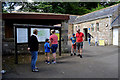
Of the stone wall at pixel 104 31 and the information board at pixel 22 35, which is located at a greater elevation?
the stone wall at pixel 104 31

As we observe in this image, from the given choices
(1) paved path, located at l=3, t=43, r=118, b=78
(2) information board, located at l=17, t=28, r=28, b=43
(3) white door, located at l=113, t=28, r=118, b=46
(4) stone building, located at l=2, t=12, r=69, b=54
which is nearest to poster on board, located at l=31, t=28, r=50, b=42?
(4) stone building, located at l=2, t=12, r=69, b=54

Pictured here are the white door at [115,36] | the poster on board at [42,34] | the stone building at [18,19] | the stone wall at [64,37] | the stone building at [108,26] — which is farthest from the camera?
the stone building at [108,26]

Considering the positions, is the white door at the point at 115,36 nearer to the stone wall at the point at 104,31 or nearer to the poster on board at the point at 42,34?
the stone wall at the point at 104,31

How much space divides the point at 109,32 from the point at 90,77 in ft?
50.0

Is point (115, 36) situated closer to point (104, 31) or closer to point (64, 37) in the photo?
point (104, 31)

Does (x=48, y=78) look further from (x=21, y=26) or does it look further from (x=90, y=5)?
(x=90, y=5)

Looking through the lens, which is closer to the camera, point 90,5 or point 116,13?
point 116,13

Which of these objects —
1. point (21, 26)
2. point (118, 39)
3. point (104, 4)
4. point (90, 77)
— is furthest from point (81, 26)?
point (90, 77)

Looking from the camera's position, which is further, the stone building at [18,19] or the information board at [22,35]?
the stone building at [18,19]

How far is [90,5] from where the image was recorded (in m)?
45.8

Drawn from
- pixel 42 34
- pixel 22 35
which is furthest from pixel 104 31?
pixel 22 35

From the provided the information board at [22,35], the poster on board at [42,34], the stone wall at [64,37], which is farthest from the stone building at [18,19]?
the information board at [22,35]

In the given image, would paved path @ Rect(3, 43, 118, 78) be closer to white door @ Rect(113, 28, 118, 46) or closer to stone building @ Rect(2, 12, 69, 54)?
stone building @ Rect(2, 12, 69, 54)

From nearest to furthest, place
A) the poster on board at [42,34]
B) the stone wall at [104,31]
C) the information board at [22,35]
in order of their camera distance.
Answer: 1. the information board at [22,35]
2. the poster on board at [42,34]
3. the stone wall at [104,31]
